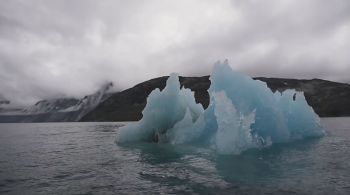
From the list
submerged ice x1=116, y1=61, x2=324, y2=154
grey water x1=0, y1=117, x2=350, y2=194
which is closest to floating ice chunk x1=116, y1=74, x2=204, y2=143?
submerged ice x1=116, y1=61, x2=324, y2=154

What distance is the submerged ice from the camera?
25.6 m

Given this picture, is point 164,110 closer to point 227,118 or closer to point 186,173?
point 227,118

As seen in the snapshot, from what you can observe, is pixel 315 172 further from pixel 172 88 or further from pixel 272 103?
pixel 172 88

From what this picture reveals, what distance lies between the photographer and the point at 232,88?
27766mm

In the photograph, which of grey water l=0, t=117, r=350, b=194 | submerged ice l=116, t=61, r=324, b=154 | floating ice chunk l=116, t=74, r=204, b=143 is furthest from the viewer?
floating ice chunk l=116, t=74, r=204, b=143

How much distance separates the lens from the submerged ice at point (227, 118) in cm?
2558

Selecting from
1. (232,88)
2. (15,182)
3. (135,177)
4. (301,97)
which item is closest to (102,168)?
(135,177)

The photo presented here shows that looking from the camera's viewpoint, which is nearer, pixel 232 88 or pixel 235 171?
pixel 235 171

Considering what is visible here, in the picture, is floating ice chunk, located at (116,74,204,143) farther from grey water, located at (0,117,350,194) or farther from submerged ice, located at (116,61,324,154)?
grey water, located at (0,117,350,194)

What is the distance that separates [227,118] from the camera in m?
25.2

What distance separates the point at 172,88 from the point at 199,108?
4761 mm

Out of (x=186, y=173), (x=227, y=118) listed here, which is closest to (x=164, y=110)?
(x=227, y=118)

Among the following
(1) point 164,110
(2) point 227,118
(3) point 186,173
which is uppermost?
(1) point 164,110

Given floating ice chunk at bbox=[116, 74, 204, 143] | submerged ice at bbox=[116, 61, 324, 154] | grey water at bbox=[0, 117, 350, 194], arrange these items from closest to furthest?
1. grey water at bbox=[0, 117, 350, 194]
2. submerged ice at bbox=[116, 61, 324, 154]
3. floating ice chunk at bbox=[116, 74, 204, 143]
